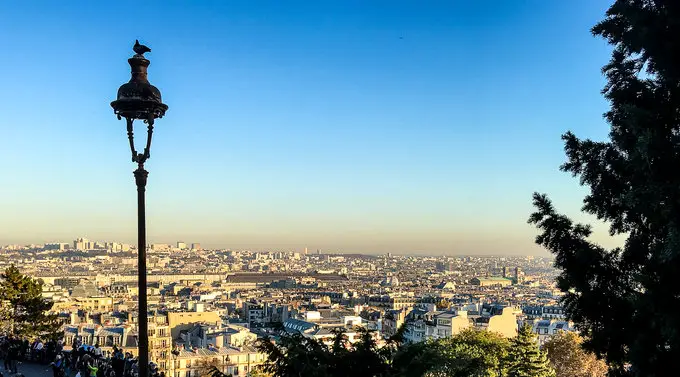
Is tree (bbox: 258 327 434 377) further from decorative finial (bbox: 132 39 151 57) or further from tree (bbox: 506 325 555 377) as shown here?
tree (bbox: 506 325 555 377)

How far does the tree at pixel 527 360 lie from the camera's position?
111ft

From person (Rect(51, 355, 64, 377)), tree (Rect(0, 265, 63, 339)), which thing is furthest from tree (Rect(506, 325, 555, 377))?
person (Rect(51, 355, 64, 377))

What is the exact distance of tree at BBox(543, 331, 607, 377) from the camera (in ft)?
132

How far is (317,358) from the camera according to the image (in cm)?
830

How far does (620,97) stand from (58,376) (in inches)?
539

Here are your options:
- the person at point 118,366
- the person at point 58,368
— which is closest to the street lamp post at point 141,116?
the person at point 118,366

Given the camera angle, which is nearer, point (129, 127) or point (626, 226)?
point (129, 127)

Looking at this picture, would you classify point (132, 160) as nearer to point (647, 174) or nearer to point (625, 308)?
point (647, 174)

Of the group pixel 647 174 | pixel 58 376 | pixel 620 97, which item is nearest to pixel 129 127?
pixel 647 174

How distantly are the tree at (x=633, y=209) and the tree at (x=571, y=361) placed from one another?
34094mm

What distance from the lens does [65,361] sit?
17953 millimetres

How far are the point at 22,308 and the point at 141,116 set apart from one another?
2408 cm

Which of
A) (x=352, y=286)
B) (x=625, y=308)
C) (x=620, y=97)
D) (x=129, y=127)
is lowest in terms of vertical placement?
(x=352, y=286)

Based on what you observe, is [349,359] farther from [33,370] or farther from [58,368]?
[33,370]
